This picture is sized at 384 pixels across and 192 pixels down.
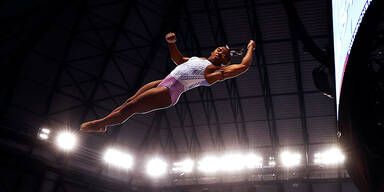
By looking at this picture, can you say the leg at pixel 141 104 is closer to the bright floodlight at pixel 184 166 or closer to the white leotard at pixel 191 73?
the white leotard at pixel 191 73

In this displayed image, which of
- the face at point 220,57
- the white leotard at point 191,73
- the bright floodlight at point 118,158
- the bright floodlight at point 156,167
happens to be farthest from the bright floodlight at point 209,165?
the white leotard at point 191,73

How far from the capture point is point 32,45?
1428 cm

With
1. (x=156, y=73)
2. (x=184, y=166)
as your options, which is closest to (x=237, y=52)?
(x=156, y=73)

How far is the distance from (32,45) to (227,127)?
32.4 ft

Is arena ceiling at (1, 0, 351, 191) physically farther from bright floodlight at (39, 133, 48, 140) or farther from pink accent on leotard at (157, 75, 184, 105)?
pink accent on leotard at (157, 75, 184, 105)

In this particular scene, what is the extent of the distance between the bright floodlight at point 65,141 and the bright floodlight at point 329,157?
10.9 m

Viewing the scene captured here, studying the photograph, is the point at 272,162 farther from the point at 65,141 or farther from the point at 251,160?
the point at 65,141

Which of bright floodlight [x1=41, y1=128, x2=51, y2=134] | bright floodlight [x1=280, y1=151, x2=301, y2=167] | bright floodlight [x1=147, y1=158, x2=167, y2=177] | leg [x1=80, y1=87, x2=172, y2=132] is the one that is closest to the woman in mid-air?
leg [x1=80, y1=87, x2=172, y2=132]

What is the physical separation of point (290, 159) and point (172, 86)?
1365 centimetres

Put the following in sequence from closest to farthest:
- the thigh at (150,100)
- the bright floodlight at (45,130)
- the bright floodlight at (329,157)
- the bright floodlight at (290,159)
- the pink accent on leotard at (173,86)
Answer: the thigh at (150,100)
the pink accent on leotard at (173,86)
the bright floodlight at (45,130)
the bright floodlight at (329,157)
the bright floodlight at (290,159)

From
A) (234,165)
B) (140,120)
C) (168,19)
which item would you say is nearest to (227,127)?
(234,165)

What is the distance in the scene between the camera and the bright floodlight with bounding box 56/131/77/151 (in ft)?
49.5

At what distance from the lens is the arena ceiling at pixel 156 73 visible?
14.6 meters

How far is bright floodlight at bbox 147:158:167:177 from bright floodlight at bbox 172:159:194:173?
56 centimetres
